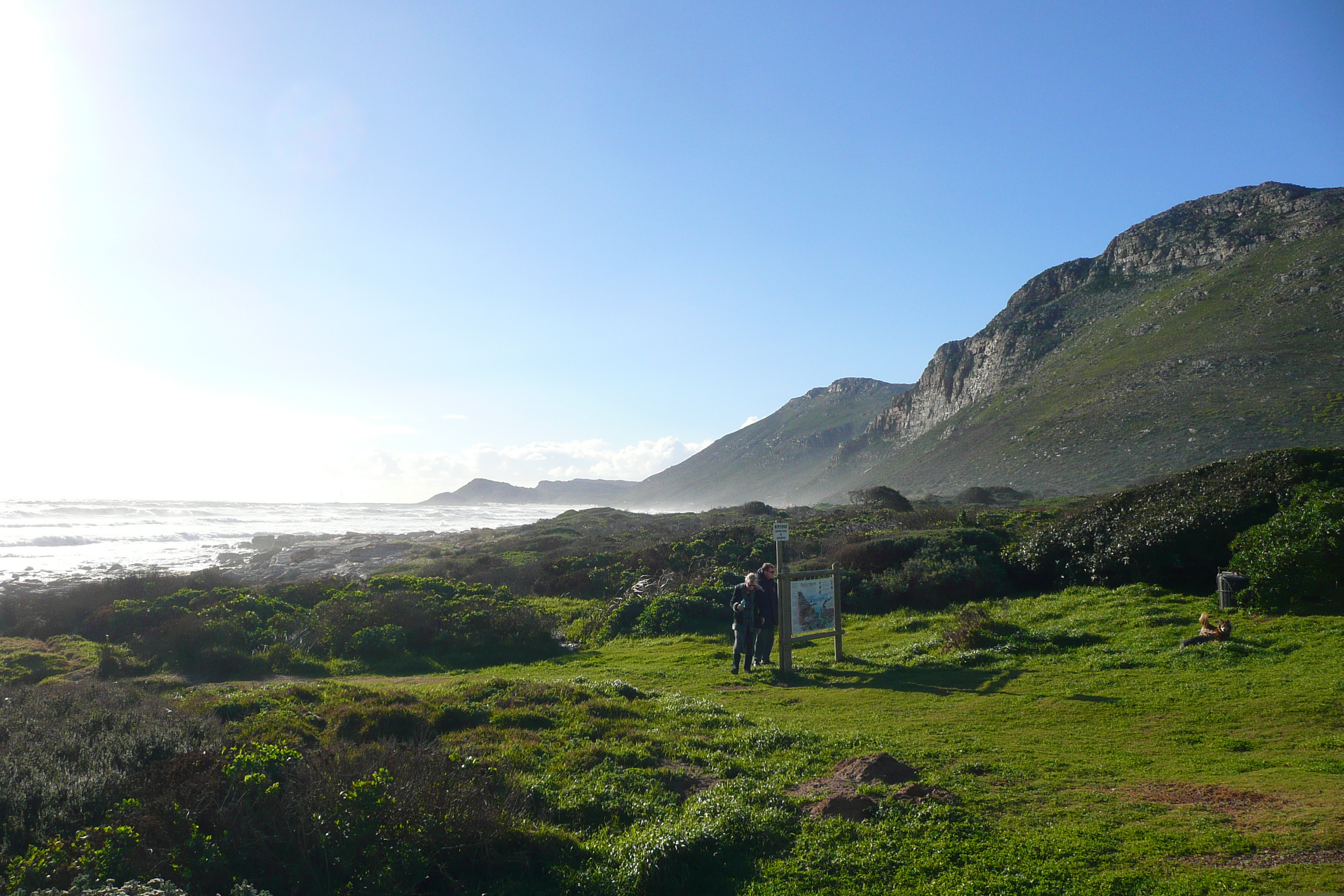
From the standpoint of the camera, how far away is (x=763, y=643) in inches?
493

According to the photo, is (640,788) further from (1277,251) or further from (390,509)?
(390,509)

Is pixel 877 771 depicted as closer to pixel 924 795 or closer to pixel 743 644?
pixel 924 795

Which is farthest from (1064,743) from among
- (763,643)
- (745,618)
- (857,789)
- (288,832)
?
(288,832)

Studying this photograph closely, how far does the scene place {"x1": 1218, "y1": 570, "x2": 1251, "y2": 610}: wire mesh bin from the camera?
1179 centimetres

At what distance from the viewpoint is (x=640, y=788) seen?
6355 mm

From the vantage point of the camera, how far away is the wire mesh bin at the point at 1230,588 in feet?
38.7

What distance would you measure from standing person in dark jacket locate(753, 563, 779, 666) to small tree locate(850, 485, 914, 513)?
20.9m

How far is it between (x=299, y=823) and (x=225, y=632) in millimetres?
12850

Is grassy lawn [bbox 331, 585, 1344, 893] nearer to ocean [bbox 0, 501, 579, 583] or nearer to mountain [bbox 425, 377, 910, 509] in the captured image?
ocean [bbox 0, 501, 579, 583]

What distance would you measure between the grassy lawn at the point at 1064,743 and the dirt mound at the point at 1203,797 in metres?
0.02

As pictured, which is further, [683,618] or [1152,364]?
[1152,364]

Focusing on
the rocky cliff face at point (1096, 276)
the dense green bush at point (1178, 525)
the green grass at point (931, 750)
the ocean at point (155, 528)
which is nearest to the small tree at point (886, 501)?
the dense green bush at point (1178, 525)

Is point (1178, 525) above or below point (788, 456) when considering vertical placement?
below

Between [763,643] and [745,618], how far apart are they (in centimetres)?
69
